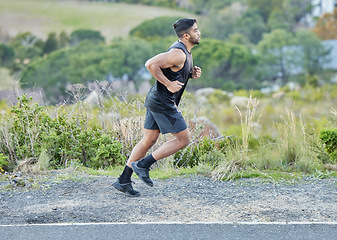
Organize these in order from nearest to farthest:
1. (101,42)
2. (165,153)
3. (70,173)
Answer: (165,153) → (70,173) → (101,42)

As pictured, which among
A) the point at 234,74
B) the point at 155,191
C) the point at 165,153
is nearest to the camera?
the point at 165,153

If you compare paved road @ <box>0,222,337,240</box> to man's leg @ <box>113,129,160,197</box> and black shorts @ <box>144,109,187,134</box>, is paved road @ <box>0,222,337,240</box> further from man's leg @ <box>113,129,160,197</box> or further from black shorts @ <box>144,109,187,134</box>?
black shorts @ <box>144,109,187,134</box>

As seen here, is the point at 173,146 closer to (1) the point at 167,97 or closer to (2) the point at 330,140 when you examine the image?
(1) the point at 167,97

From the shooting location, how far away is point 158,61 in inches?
186

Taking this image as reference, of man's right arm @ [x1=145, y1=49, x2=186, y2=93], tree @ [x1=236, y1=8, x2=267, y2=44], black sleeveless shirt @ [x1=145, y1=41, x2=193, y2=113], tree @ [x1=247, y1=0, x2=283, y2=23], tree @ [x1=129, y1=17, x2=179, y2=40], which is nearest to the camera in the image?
man's right arm @ [x1=145, y1=49, x2=186, y2=93]

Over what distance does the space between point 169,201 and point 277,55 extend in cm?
4702

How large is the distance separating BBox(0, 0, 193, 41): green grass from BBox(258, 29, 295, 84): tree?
14097mm

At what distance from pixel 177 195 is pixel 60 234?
157cm

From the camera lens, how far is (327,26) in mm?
53281

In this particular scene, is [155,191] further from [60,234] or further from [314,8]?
[314,8]

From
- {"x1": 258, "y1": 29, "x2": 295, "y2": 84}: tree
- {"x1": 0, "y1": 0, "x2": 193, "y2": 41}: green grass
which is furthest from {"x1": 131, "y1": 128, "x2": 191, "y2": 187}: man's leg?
{"x1": 0, "y1": 0, "x2": 193, "y2": 41}: green grass

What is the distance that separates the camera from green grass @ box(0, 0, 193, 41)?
187ft

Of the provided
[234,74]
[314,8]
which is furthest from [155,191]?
[314,8]

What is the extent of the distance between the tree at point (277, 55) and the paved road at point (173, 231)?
4376 cm
